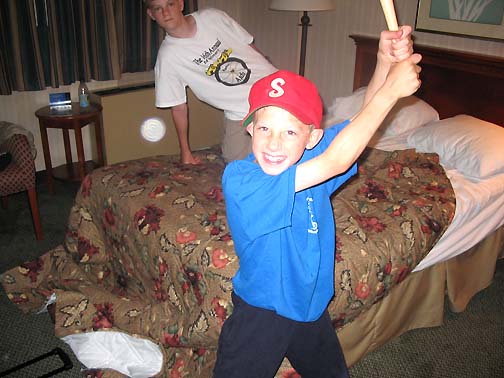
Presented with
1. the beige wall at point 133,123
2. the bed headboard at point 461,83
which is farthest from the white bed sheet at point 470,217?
the beige wall at point 133,123

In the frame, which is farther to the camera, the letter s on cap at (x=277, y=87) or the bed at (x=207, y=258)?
the bed at (x=207, y=258)

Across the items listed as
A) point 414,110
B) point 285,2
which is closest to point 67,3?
point 285,2

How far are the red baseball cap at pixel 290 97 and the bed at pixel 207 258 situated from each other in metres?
0.92

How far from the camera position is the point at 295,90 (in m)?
1.21

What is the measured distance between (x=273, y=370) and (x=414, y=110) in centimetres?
238

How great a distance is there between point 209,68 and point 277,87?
1.65m

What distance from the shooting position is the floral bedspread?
2031 millimetres

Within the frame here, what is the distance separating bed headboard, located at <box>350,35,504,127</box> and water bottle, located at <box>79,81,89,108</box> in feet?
8.00

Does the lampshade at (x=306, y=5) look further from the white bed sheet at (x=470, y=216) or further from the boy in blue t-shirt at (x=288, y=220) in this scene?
the boy in blue t-shirt at (x=288, y=220)

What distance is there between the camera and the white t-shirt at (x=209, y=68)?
274 centimetres

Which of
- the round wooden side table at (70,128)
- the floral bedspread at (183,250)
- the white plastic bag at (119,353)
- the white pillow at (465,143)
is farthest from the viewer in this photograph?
the round wooden side table at (70,128)

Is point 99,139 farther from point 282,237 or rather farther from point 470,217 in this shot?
point 282,237

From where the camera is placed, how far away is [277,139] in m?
1.22

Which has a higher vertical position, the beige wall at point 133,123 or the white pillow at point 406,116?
the white pillow at point 406,116
